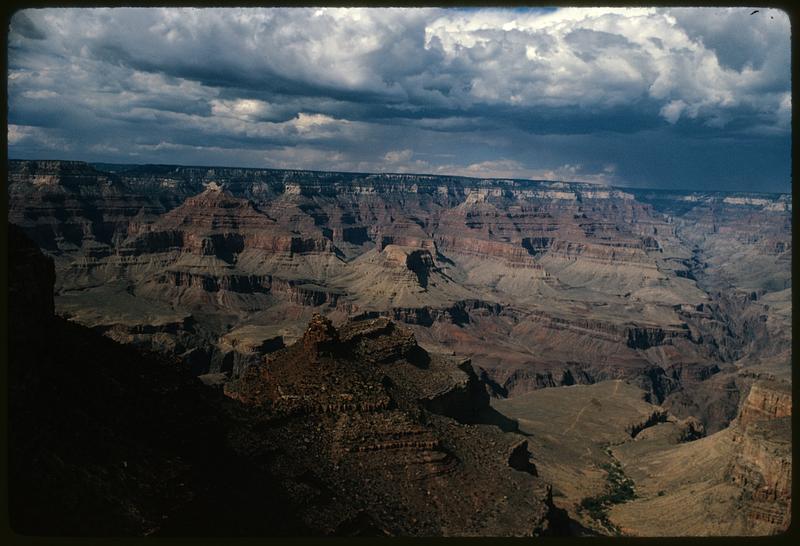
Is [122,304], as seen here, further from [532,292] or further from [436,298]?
[532,292]

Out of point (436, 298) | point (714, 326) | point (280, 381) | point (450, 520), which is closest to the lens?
point (450, 520)

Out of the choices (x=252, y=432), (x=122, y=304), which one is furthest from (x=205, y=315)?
(x=252, y=432)

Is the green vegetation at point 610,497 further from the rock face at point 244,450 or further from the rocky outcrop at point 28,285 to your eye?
the rocky outcrop at point 28,285

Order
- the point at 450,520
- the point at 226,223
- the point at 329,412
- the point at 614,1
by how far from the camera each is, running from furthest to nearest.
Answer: the point at 226,223 < the point at 329,412 < the point at 450,520 < the point at 614,1

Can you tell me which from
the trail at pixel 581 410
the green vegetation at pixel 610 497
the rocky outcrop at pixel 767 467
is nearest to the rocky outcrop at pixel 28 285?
the rocky outcrop at pixel 767 467

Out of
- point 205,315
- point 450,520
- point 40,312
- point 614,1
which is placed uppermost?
point 614,1

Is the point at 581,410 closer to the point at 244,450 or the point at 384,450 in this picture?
the point at 384,450

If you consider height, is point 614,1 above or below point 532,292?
above

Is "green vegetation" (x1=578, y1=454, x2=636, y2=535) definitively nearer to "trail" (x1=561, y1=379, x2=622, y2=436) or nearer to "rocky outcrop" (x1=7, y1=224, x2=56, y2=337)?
"trail" (x1=561, y1=379, x2=622, y2=436)
